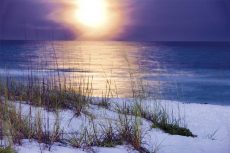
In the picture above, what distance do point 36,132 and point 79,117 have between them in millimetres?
Answer: 970

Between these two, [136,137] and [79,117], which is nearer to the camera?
[136,137]

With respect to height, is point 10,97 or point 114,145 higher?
point 10,97

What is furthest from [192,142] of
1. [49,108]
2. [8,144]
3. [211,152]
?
[8,144]

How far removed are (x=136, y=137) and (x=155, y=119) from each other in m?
1.23

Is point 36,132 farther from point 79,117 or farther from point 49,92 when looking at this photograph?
point 49,92

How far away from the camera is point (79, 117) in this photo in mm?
4879

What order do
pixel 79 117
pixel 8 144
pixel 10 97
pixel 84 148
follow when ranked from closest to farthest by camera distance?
pixel 8 144 < pixel 84 148 < pixel 79 117 < pixel 10 97

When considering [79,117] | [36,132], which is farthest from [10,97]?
[36,132]

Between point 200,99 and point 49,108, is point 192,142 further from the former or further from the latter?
point 200,99

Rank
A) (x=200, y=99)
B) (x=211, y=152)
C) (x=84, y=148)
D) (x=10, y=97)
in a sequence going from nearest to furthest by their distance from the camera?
(x=84, y=148), (x=211, y=152), (x=10, y=97), (x=200, y=99)

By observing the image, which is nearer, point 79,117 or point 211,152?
point 211,152

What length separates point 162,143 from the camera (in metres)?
4.50

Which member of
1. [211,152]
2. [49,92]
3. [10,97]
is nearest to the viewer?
[211,152]

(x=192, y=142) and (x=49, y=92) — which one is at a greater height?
(x=49, y=92)
